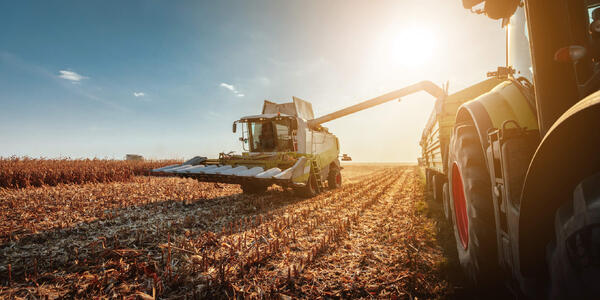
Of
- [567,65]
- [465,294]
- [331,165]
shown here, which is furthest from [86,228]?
[331,165]

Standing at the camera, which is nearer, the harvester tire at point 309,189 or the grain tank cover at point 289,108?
the harvester tire at point 309,189

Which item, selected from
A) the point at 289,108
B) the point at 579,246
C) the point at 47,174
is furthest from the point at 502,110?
the point at 47,174

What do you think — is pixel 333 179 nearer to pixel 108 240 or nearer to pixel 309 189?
pixel 309 189

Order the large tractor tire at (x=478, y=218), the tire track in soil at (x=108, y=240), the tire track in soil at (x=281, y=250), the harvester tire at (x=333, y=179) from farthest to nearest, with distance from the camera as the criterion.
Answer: the harvester tire at (x=333, y=179), the tire track in soil at (x=108, y=240), the tire track in soil at (x=281, y=250), the large tractor tire at (x=478, y=218)

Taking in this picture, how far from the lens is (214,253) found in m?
3.27

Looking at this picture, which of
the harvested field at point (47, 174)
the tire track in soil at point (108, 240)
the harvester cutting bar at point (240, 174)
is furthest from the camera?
the harvested field at point (47, 174)

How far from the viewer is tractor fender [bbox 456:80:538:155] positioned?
1.67 meters

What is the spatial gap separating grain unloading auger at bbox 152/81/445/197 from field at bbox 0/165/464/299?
1.19 meters

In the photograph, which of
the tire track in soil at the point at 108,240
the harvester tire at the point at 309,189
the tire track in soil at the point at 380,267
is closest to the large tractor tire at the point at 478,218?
the tire track in soil at the point at 380,267

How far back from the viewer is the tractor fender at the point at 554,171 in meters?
0.98

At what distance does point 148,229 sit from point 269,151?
18.5ft

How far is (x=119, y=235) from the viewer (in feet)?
13.4

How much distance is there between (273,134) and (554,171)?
877 cm

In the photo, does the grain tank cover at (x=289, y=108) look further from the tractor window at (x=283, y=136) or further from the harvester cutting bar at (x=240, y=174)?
the harvester cutting bar at (x=240, y=174)
